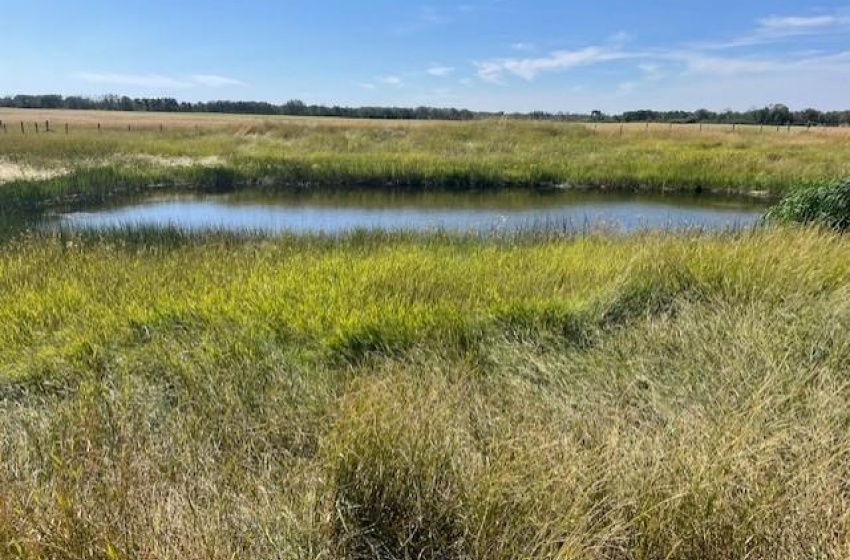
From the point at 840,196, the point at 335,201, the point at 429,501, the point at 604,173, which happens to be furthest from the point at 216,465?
the point at 604,173

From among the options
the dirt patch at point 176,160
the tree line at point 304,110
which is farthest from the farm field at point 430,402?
the tree line at point 304,110

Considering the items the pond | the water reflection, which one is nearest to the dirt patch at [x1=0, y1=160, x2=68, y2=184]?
the pond

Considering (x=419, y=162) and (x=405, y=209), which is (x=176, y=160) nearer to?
(x=419, y=162)

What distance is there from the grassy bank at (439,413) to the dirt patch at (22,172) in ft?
48.0

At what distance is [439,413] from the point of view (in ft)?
9.32

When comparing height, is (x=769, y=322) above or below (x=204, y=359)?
above

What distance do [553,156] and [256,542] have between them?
2783cm

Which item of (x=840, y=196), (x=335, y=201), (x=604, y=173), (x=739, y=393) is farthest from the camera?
(x=604, y=173)

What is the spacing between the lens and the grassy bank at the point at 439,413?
215cm

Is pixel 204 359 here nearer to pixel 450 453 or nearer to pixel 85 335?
pixel 85 335

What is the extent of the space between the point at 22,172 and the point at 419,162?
44.0ft

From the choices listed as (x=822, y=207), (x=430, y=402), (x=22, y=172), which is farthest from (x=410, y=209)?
(x=430, y=402)

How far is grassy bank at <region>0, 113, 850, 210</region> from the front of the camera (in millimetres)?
21391

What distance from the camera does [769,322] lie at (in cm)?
398
